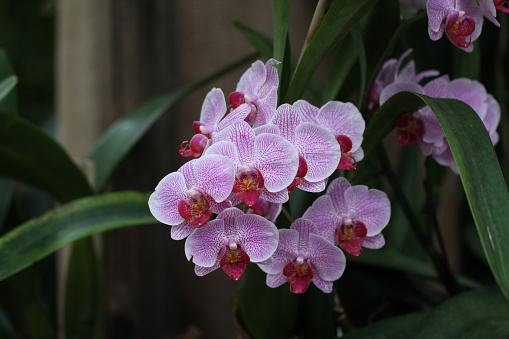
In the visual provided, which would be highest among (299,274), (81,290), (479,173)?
(479,173)

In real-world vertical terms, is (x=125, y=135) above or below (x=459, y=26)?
below

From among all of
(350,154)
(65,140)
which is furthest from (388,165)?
(65,140)

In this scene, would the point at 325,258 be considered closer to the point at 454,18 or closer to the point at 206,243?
the point at 206,243

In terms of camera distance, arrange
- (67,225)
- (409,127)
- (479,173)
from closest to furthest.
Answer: (479,173)
(409,127)
(67,225)

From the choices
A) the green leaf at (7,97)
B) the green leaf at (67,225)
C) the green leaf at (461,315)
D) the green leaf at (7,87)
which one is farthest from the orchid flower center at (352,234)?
the green leaf at (7,97)

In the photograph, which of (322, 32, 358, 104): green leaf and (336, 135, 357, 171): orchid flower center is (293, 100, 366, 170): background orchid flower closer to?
(336, 135, 357, 171): orchid flower center

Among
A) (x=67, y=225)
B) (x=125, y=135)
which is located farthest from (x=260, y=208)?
(x=125, y=135)

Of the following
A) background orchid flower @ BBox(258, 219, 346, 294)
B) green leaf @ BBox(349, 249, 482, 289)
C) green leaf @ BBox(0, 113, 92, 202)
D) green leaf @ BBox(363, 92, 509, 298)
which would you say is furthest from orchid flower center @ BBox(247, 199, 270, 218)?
green leaf @ BBox(0, 113, 92, 202)
